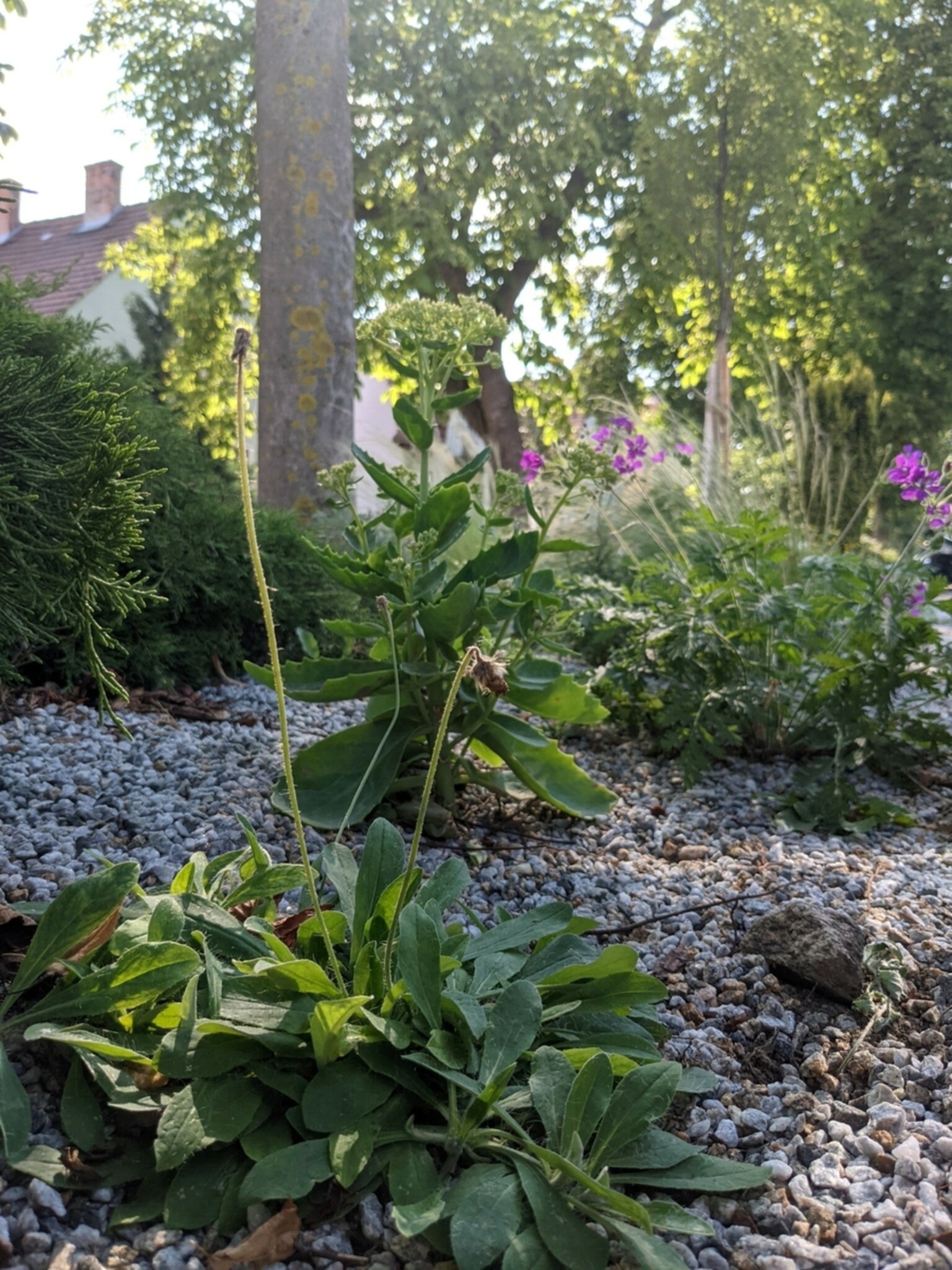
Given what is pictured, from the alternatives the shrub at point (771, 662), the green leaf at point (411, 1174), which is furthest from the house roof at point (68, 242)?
the green leaf at point (411, 1174)

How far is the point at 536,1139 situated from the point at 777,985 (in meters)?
0.64

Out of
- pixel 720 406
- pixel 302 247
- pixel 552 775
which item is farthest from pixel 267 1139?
pixel 720 406

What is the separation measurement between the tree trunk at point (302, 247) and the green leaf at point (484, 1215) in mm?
4224

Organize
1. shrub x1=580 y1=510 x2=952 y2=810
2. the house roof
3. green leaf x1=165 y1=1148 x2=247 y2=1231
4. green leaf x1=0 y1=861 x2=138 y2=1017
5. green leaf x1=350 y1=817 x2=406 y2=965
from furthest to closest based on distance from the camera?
1. the house roof
2. shrub x1=580 y1=510 x2=952 y2=810
3. green leaf x1=350 y1=817 x2=406 y2=965
4. green leaf x1=0 y1=861 x2=138 y2=1017
5. green leaf x1=165 y1=1148 x2=247 y2=1231

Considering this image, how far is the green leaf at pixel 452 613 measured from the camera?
6.98 feet

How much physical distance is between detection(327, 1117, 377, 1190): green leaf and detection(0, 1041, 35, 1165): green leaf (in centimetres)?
35

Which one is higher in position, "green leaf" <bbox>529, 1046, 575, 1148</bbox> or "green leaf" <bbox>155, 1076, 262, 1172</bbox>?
"green leaf" <bbox>529, 1046, 575, 1148</bbox>

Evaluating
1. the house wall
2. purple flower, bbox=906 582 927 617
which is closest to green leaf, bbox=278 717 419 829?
purple flower, bbox=906 582 927 617

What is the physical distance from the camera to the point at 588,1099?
4.05 ft

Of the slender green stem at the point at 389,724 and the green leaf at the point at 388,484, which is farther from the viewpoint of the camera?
the green leaf at the point at 388,484

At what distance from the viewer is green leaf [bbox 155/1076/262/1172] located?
116 centimetres

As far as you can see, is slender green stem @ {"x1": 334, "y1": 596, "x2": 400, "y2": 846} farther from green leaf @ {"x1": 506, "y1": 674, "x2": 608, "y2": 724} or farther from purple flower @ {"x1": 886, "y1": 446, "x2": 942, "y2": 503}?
purple flower @ {"x1": 886, "y1": 446, "x2": 942, "y2": 503}

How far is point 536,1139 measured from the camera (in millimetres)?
1331

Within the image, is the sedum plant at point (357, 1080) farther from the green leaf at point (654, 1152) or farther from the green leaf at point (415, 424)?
the green leaf at point (415, 424)
